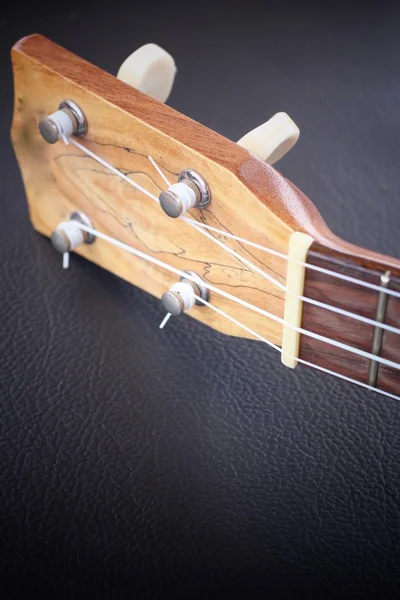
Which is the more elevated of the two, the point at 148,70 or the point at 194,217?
the point at 148,70

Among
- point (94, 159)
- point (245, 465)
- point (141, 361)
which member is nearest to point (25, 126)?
point (94, 159)

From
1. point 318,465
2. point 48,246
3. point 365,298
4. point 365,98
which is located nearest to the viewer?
point 365,298

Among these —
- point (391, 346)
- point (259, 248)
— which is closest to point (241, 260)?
point (259, 248)

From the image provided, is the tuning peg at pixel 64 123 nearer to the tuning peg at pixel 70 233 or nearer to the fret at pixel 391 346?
the tuning peg at pixel 70 233

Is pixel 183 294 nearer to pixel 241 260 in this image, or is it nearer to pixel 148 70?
pixel 241 260

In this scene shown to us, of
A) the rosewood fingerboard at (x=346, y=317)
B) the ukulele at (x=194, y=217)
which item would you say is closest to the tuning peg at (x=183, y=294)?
the ukulele at (x=194, y=217)

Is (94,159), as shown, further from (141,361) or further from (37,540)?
(37,540)
